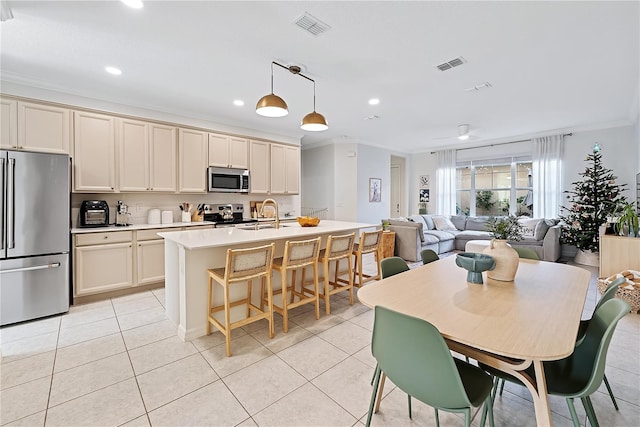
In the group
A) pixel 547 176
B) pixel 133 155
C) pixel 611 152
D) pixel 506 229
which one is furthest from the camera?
pixel 547 176

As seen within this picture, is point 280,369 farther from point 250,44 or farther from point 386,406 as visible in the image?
point 250,44

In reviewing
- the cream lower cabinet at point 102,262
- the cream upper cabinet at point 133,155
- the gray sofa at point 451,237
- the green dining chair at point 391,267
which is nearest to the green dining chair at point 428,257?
the green dining chair at point 391,267

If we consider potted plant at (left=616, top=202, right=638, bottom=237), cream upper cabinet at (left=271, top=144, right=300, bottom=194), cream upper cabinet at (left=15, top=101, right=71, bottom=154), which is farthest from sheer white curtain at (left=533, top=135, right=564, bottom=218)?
cream upper cabinet at (left=15, top=101, right=71, bottom=154)

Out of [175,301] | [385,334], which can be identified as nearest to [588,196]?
[385,334]

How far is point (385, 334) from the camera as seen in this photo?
1286mm

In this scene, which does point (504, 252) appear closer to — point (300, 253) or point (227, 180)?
point (300, 253)

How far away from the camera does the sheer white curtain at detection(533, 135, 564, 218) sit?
611cm

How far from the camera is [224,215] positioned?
5.14m

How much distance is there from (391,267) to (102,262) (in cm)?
360

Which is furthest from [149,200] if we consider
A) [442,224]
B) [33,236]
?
[442,224]

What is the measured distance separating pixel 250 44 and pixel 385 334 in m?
2.75

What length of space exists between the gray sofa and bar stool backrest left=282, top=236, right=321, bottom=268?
313cm

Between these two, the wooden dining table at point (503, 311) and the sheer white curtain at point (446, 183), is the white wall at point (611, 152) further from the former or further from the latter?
the wooden dining table at point (503, 311)

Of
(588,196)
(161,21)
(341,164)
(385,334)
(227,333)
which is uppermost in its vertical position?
(161,21)
